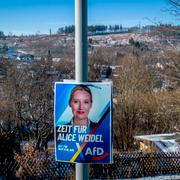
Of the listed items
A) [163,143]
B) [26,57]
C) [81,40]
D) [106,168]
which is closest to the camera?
[81,40]

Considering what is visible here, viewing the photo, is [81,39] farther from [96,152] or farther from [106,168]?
[106,168]

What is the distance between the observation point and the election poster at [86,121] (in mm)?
2477

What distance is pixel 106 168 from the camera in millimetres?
9211

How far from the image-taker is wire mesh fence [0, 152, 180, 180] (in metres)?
8.95

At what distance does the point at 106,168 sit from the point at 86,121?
6948 millimetres

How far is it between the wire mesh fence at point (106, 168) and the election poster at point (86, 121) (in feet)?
20.3

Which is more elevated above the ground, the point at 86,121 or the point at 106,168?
the point at 86,121

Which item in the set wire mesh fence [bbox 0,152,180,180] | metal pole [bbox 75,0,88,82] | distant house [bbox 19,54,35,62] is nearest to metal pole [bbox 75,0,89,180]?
metal pole [bbox 75,0,88,82]

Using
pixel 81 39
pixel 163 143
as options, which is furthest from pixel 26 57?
pixel 81 39

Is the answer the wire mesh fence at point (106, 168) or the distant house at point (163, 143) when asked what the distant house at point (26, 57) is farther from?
the wire mesh fence at point (106, 168)

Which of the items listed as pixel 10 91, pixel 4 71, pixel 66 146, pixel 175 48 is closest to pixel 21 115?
pixel 10 91

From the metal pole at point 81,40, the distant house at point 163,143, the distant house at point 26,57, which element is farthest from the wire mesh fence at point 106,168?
the distant house at point 26,57

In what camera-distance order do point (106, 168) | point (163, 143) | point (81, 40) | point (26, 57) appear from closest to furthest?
point (81, 40) < point (106, 168) < point (163, 143) < point (26, 57)

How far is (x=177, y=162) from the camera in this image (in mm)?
10469
